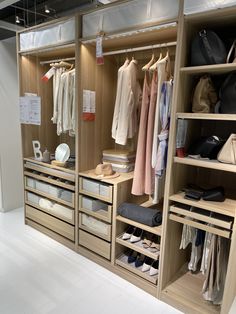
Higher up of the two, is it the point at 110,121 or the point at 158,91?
the point at 158,91

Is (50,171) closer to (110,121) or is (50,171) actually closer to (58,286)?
(110,121)

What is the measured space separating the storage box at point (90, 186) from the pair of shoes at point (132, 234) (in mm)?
465

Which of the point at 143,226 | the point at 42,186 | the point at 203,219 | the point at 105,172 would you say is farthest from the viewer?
the point at 42,186

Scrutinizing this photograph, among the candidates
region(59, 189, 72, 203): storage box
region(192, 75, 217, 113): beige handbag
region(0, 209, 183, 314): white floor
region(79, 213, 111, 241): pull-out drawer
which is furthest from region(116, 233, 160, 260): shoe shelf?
region(192, 75, 217, 113): beige handbag

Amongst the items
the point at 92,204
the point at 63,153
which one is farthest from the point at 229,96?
the point at 63,153

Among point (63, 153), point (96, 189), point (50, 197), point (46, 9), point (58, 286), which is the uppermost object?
point (46, 9)

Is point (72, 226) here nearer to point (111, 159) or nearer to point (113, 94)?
point (111, 159)

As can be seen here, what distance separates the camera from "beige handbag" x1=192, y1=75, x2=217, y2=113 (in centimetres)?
161

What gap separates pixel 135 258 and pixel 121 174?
2.56ft

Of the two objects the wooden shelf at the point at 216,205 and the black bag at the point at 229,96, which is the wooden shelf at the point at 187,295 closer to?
the wooden shelf at the point at 216,205

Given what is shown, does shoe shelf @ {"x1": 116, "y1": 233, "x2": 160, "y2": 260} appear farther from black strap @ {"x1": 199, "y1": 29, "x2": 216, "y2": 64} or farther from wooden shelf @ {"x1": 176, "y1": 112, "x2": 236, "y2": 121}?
black strap @ {"x1": 199, "y1": 29, "x2": 216, "y2": 64}

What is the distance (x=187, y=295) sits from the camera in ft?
6.13

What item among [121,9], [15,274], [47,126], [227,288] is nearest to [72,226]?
[15,274]

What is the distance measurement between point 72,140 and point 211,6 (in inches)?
83.2
